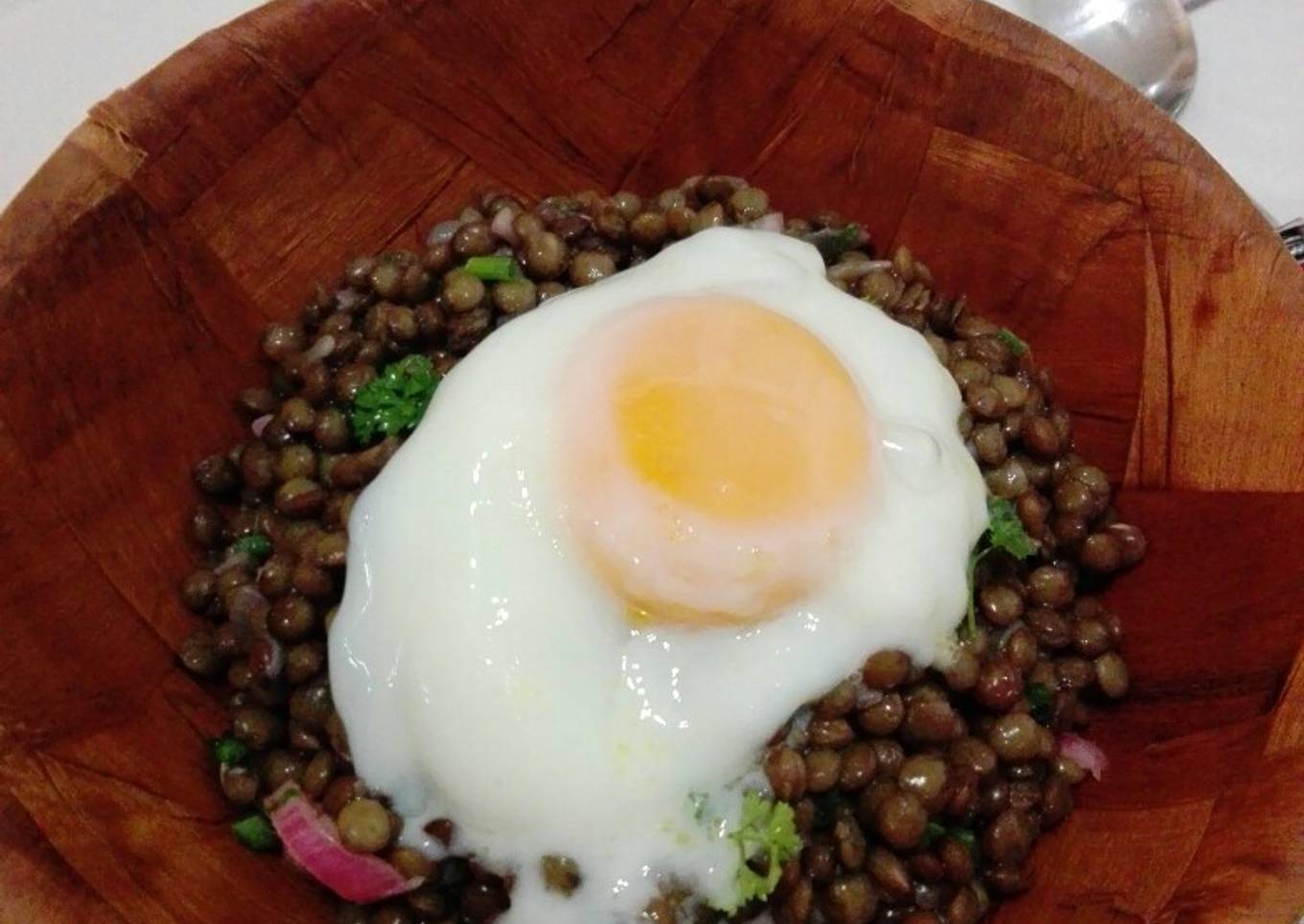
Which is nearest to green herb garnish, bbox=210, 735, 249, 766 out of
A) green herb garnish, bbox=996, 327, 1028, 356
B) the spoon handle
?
green herb garnish, bbox=996, 327, 1028, 356

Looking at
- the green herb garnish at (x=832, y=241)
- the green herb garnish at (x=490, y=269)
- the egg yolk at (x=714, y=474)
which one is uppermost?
the green herb garnish at (x=490, y=269)

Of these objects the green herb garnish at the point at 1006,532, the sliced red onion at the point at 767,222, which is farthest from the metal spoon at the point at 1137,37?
the green herb garnish at the point at 1006,532

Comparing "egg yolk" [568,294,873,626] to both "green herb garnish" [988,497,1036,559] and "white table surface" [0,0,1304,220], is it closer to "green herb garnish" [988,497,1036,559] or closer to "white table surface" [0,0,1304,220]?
"green herb garnish" [988,497,1036,559]

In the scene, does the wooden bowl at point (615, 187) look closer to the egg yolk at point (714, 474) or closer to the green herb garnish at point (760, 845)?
the green herb garnish at point (760, 845)

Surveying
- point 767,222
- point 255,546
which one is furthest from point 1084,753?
point 255,546

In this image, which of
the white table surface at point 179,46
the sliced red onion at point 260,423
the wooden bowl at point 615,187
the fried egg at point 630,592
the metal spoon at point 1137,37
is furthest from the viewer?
the metal spoon at point 1137,37
